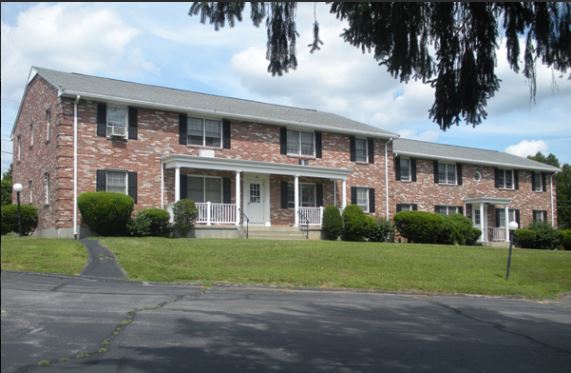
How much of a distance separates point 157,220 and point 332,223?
8120 mm

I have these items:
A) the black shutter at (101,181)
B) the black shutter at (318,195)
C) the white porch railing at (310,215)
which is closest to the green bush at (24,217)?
the black shutter at (101,181)

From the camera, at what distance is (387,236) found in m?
28.1

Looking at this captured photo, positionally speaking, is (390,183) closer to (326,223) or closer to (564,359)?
(326,223)

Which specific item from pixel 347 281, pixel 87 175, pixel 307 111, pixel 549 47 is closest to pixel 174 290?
pixel 347 281

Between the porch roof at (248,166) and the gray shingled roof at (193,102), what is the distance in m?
2.25

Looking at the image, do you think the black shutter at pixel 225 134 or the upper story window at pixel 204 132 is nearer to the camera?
the upper story window at pixel 204 132

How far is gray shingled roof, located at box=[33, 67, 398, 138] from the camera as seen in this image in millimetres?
23531

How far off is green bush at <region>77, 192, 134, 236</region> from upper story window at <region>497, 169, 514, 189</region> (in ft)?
82.1

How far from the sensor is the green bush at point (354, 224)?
89.2ft

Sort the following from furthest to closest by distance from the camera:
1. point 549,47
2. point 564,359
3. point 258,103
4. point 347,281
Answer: point 258,103, point 347,281, point 564,359, point 549,47

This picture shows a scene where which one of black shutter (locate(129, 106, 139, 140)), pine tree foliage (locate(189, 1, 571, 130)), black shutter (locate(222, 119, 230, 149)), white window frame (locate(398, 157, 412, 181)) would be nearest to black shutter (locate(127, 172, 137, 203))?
black shutter (locate(129, 106, 139, 140))

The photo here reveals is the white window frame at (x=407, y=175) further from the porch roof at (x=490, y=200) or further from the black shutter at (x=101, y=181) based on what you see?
the black shutter at (x=101, y=181)

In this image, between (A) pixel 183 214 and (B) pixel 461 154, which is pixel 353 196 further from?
(B) pixel 461 154

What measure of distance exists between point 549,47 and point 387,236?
914 inches
